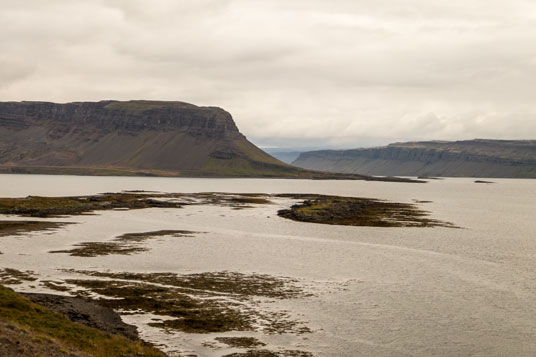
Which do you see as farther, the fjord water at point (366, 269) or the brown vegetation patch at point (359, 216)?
the brown vegetation patch at point (359, 216)

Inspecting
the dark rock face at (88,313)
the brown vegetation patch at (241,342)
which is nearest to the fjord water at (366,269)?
the brown vegetation patch at (241,342)

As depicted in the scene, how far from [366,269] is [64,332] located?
42011mm

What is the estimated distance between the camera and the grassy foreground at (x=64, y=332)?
3378 cm

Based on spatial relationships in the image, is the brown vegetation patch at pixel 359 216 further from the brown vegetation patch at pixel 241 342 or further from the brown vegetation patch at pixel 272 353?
the brown vegetation patch at pixel 272 353

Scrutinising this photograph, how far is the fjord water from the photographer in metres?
40.1

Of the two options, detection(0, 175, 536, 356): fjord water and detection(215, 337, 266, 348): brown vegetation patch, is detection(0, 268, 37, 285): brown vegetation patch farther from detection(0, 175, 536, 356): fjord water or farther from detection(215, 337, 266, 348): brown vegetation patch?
detection(215, 337, 266, 348): brown vegetation patch

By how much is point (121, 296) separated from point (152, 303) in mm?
4032

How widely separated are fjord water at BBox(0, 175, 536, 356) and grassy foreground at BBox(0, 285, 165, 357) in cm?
374

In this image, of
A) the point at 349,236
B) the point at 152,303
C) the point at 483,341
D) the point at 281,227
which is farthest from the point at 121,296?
the point at 281,227

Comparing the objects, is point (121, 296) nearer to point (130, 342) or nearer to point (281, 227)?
point (130, 342)

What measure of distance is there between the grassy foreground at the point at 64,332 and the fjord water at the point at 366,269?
374 cm

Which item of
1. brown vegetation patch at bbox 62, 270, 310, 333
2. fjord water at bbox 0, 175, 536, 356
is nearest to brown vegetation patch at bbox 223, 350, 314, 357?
fjord water at bbox 0, 175, 536, 356

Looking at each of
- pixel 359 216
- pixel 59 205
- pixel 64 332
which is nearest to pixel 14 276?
pixel 64 332

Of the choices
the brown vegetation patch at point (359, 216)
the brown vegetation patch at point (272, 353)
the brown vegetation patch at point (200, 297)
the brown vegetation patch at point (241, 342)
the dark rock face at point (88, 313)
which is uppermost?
the brown vegetation patch at point (359, 216)
